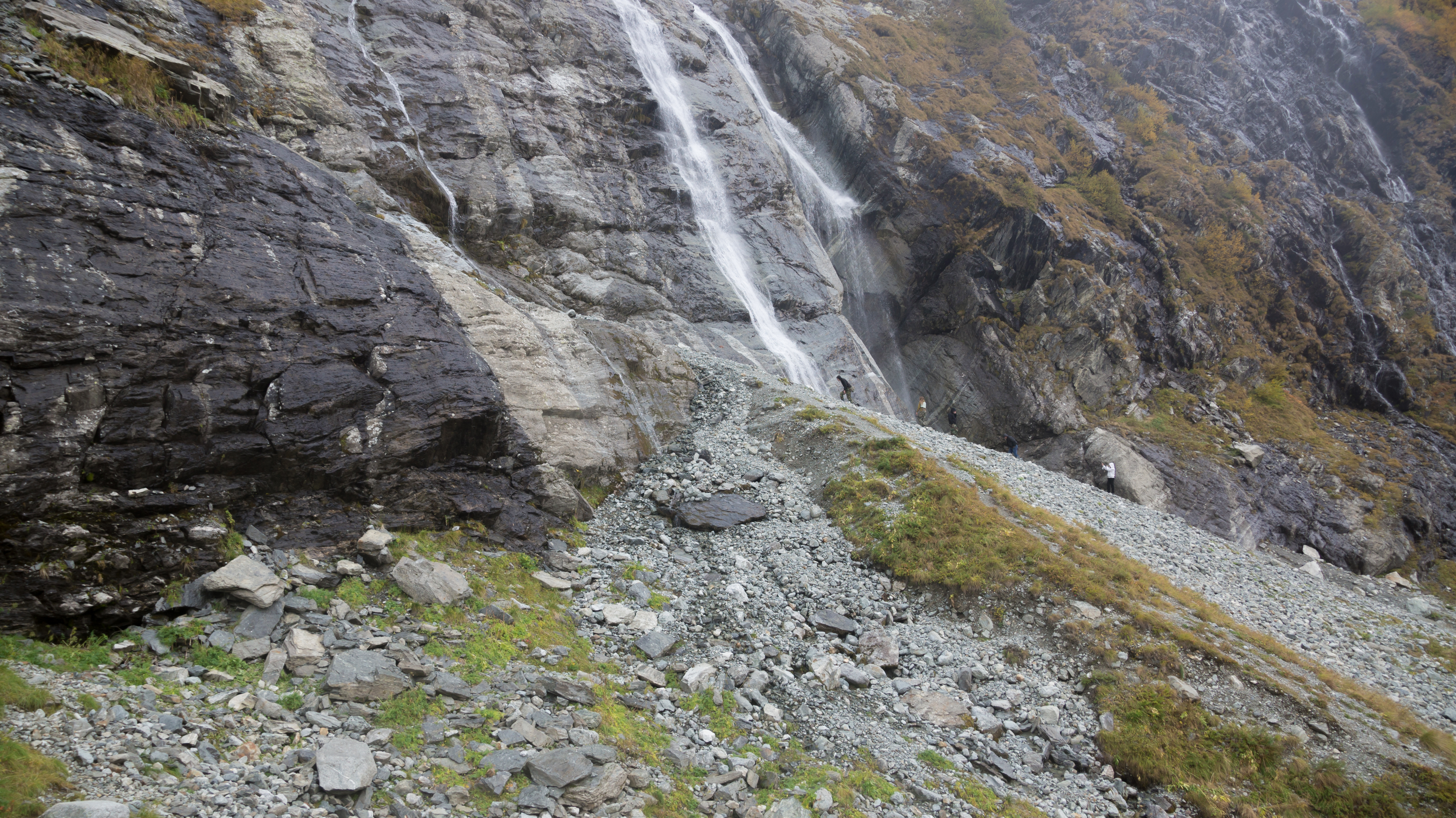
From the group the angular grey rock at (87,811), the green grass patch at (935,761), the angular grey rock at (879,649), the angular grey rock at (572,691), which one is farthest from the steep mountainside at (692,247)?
the green grass patch at (935,761)

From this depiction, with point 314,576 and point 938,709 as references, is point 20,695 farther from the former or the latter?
point 938,709

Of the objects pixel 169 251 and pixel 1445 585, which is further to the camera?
pixel 1445 585

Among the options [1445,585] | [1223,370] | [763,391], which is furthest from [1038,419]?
[763,391]

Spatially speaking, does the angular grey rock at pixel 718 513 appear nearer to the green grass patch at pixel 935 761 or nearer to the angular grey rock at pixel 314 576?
the green grass patch at pixel 935 761

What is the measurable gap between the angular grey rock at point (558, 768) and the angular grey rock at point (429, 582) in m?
3.48

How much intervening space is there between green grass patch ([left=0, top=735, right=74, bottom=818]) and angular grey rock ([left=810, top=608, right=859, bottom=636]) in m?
9.73

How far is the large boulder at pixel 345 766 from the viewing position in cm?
580

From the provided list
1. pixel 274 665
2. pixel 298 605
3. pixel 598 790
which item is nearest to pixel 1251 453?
pixel 598 790

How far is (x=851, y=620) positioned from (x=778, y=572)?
1.85 m

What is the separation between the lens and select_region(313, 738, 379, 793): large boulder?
5.80m

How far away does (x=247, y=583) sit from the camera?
8.10 meters

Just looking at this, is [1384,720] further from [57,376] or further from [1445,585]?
[1445,585]

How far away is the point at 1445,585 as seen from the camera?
2897cm

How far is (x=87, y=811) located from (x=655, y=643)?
6.64m
